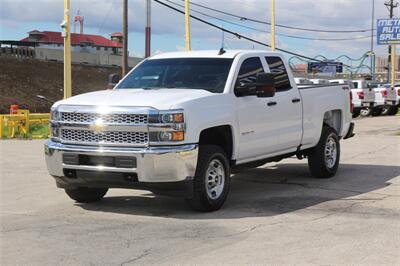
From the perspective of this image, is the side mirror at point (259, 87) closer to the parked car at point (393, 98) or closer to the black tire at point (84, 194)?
the black tire at point (84, 194)

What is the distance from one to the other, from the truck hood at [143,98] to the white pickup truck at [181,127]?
0.5 inches

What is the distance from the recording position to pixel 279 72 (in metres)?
9.12

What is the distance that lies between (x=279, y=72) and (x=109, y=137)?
3280mm

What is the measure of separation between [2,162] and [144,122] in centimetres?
707

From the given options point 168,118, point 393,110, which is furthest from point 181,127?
point 393,110

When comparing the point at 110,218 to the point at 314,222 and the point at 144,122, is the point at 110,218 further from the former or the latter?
the point at 314,222

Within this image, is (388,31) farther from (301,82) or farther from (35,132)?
(35,132)

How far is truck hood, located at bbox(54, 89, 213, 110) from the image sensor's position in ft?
22.7

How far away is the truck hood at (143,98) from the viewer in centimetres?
693

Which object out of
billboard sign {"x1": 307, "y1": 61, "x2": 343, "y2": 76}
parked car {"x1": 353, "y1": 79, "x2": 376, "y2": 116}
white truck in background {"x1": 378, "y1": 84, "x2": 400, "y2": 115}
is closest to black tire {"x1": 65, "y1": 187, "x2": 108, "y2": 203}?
parked car {"x1": 353, "y1": 79, "x2": 376, "y2": 116}

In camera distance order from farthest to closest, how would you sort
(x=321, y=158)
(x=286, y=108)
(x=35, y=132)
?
(x=35, y=132) → (x=321, y=158) → (x=286, y=108)

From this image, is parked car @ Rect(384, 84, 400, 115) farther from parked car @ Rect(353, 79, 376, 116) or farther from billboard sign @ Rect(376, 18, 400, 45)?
billboard sign @ Rect(376, 18, 400, 45)

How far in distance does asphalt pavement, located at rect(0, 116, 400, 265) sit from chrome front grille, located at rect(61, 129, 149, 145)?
0.93 meters

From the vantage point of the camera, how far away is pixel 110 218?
716 centimetres
